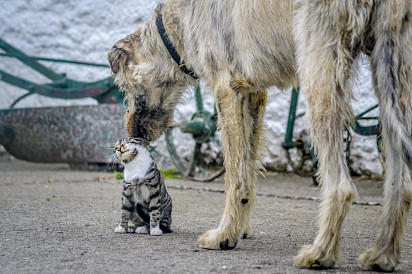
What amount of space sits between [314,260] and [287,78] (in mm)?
1061

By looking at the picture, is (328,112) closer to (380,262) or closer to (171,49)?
(380,262)

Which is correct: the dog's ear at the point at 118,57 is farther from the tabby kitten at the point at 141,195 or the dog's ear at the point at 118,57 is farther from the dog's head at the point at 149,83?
the tabby kitten at the point at 141,195

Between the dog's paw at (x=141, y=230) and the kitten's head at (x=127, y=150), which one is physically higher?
the kitten's head at (x=127, y=150)

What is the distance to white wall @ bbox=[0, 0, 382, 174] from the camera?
22.8 feet

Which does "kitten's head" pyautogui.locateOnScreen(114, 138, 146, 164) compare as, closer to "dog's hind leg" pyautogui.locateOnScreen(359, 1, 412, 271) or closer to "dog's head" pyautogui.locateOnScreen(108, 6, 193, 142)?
"dog's head" pyautogui.locateOnScreen(108, 6, 193, 142)

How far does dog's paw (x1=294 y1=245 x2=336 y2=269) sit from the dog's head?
1.63 meters

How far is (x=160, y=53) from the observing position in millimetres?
3766

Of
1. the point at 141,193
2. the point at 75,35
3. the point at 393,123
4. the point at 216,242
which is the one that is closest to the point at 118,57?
the point at 141,193

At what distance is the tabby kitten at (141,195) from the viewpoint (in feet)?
10.9

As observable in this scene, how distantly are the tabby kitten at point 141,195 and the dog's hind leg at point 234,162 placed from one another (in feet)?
1.46

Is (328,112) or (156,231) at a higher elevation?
(328,112)

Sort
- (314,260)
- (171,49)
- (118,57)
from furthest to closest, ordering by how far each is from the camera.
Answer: (118,57) < (171,49) < (314,260)

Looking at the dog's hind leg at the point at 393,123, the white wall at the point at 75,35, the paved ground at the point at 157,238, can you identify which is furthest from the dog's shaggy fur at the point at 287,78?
the white wall at the point at 75,35

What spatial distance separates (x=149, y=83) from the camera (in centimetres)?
377
